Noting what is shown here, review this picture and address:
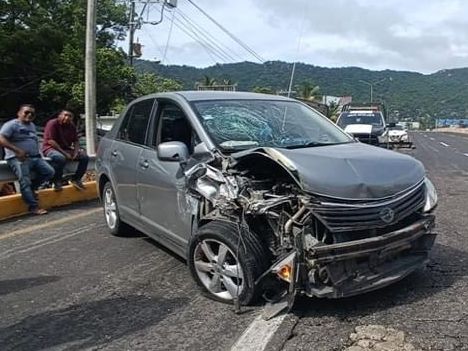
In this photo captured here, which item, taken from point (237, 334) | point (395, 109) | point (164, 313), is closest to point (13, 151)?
point (164, 313)

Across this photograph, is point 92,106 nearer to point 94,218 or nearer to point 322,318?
point 94,218

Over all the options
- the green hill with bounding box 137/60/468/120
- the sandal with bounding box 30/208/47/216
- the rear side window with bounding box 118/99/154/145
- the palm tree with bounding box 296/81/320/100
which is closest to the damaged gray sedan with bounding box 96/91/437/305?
the rear side window with bounding box 118/99/154/145

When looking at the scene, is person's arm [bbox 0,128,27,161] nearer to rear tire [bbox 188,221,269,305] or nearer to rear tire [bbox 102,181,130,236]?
rear tire [bbox 102,181,130,236]

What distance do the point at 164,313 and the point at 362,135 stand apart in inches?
528

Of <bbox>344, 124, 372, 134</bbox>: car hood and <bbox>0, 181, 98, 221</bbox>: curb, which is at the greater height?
<bbox>344, 124, 372, 134</bbox>: car hood

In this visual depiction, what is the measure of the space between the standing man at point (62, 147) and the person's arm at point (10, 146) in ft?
2.72

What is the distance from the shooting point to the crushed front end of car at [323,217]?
154 inches

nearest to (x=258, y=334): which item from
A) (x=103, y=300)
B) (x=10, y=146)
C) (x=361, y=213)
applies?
(x=361, y=213)

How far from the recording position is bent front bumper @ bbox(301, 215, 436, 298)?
3855 millimetres

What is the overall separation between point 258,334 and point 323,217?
891mm

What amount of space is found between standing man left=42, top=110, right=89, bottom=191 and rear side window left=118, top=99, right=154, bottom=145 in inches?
121

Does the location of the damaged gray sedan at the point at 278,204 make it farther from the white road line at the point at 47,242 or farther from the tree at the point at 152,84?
the tree at the point at 152,84

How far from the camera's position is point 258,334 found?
12.5 ft

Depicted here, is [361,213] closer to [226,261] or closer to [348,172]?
[348,172]
